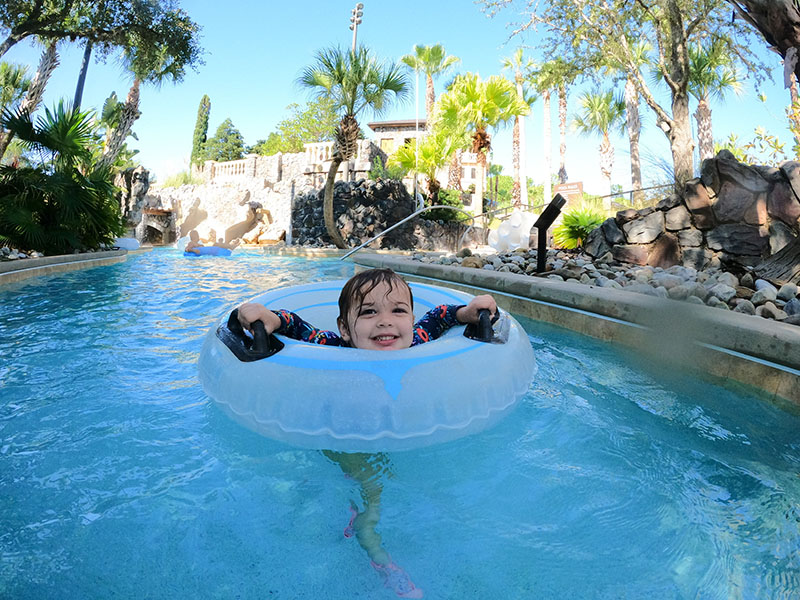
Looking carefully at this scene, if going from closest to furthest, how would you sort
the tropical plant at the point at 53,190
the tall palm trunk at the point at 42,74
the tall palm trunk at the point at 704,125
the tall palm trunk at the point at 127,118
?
the tropical plant at the point at 53,190 → the tall palm trunk at the point at 42,74 → the tall palm trunk at the point at 127,118 → the tall palm trunk at the point at 704,125

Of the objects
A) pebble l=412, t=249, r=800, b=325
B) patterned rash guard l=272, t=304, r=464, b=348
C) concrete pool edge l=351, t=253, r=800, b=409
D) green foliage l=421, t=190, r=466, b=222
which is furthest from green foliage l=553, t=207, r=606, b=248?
green foliage l=421, t=190, r=466, b=222

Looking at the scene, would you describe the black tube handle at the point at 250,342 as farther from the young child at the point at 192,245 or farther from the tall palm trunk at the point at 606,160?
the tall palm trunk at the point at 606,160

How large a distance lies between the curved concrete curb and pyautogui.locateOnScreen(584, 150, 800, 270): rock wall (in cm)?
→ 780

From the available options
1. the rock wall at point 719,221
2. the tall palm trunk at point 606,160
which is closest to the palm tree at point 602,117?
the tall palm trunk at point 606,160

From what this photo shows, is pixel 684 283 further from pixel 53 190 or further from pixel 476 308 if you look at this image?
pixel 53 190

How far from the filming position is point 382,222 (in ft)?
64.1

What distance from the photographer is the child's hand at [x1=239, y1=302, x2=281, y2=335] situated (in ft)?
7.06

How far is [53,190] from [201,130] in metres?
38.9

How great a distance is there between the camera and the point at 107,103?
24.9 meters

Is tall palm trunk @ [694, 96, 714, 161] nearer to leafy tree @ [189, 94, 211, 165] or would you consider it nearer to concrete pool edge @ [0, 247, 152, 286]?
concrete pool edge @ [0, 247, 152, 286]

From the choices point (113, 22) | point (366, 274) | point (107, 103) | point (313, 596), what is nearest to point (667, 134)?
point (366, 274)

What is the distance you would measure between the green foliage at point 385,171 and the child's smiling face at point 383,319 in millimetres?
22463

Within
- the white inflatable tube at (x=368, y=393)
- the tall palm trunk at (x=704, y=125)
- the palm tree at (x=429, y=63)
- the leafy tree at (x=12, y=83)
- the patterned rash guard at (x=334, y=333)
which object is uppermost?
the palm tree at (x=429, y=63)

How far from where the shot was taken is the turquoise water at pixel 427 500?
4.41 feet
